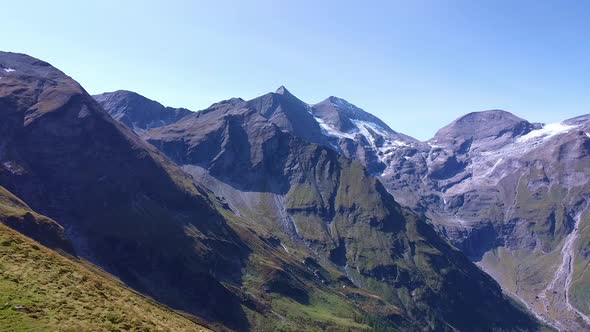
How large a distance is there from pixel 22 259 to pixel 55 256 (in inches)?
213

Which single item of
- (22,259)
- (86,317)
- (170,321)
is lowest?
(170,321)

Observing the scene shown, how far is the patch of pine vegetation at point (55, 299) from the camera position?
4338cm

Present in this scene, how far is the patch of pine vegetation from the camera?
142 ft

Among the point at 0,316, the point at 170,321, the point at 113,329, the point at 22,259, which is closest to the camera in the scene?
the point at 0,316

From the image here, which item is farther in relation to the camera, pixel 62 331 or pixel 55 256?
pixel 55 256

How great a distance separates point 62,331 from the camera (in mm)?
42312

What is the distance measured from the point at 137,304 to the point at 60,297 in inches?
425

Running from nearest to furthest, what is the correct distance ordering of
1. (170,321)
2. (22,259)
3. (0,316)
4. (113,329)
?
(0,316), (113,329), (22,259), (170,321)

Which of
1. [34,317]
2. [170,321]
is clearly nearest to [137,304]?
[170,321]

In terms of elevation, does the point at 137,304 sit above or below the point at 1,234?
below

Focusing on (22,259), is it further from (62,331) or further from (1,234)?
(62,331)

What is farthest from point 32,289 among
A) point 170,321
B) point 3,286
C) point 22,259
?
point 170,321

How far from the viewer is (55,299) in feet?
155

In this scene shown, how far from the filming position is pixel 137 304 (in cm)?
5709
